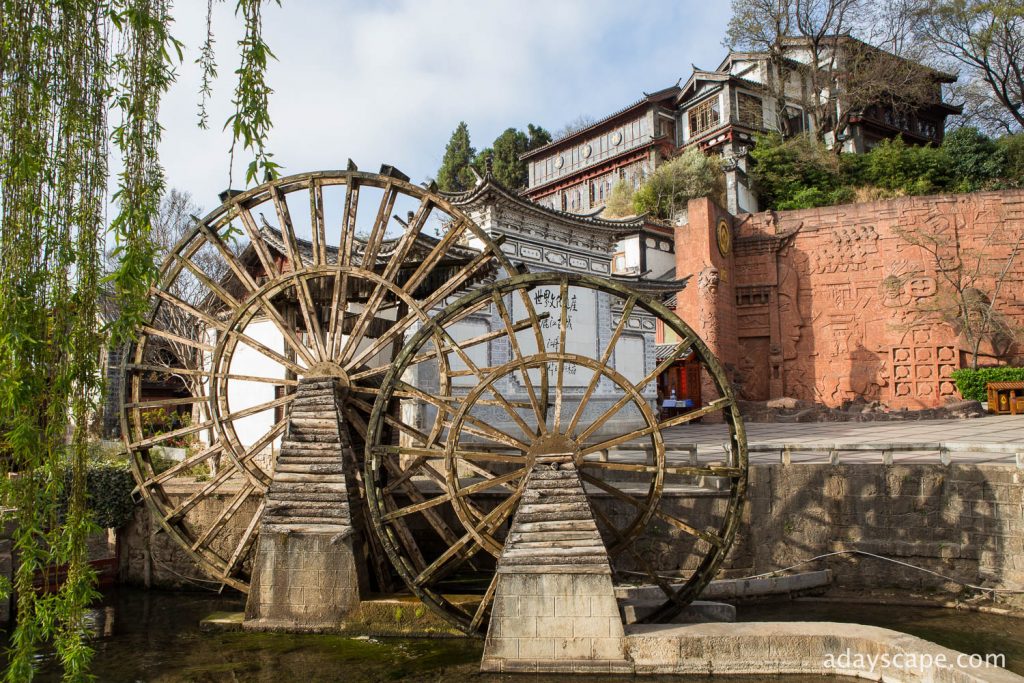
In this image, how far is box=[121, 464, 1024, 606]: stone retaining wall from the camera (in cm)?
895

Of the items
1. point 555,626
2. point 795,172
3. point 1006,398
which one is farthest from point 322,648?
point 795,172

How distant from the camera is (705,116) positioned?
101ft

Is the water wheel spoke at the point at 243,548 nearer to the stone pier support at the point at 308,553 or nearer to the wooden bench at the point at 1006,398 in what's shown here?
the stone pier support at the point at 308,553

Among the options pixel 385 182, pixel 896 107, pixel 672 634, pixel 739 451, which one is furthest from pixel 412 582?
pixel 896 107

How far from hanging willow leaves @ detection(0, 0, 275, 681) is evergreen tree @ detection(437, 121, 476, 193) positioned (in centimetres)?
3472

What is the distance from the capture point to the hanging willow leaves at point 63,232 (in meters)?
3.49

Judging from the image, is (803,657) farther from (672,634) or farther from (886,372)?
(886,372)

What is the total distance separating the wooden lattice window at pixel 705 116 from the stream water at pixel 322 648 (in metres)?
25.6

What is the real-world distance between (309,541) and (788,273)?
22689 mm

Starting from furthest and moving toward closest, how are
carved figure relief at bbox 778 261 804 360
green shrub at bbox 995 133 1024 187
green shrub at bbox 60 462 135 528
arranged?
green shrub at bbox 995 133 1024 187 → carved figure relief at bbox 778 261 804 360 → green shrub at bbox 60 462 135 528

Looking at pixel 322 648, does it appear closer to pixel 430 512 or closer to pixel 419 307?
pixel 430 512

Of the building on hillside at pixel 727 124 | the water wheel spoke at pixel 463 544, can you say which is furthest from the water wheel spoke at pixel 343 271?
the building on hillside at pixel 727 124

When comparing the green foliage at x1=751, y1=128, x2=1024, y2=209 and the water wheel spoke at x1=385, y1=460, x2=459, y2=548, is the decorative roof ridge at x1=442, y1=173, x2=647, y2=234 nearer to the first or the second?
the water wheel spoke at x1=385, y1=460, x2=459, y2=548

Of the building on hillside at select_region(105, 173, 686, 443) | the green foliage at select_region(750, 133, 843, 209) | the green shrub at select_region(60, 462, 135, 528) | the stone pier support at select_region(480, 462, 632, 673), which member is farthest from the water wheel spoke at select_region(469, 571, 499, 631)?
the green foliage at select_region(750, 133, 843, 209)
